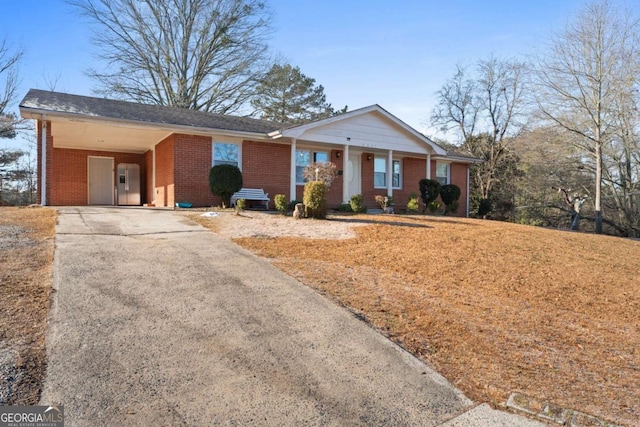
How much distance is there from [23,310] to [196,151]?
10.3 meters

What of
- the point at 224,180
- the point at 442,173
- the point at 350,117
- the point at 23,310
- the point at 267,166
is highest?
the point at 350,117

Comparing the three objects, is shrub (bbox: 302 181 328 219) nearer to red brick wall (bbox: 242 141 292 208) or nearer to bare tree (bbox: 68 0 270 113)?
red brick wall (bbox: 242 141 292 208)

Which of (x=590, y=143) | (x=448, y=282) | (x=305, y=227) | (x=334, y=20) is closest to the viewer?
(x=448, y=282)

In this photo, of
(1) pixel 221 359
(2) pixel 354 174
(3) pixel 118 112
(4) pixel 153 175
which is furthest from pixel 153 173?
(1) pixel 221 359

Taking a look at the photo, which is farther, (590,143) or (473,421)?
(590,143)

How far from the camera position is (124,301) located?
4.10m

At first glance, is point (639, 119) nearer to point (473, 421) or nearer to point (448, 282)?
point (448, 282)

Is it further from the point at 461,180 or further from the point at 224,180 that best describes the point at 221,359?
the point at 461,180

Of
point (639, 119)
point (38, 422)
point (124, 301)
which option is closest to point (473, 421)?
point (38, 422)

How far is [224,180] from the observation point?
12.5 m

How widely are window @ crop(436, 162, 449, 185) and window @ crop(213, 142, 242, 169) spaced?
35.1ft

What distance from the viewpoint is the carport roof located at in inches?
431

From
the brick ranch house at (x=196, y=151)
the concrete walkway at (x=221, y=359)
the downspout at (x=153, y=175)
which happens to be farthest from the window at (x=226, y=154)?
the concrete walkway at (x=221, y=359)

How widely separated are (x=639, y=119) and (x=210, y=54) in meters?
23.4
